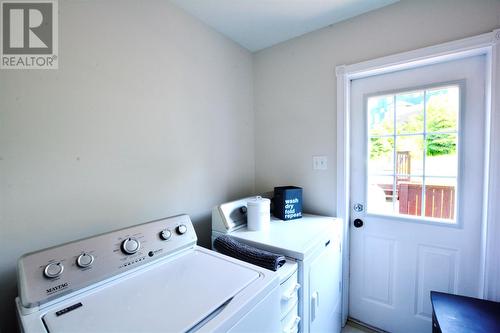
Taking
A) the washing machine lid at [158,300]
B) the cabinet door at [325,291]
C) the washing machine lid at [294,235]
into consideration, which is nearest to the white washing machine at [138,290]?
the washing machine lid at [158,300]

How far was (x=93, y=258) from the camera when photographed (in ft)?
2.83

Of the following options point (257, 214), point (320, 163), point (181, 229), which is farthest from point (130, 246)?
point (320, 163)

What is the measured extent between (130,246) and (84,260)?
0.54 feet

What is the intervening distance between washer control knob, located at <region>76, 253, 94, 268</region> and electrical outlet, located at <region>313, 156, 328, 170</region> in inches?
63.2

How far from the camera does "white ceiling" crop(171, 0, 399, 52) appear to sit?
150 cm

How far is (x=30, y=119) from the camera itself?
96 cm

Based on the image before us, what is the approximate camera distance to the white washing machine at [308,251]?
46.2 inches

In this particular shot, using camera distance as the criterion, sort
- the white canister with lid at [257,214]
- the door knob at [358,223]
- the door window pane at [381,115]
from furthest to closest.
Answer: the door knob at [358,223]
the door window pane at [381,115]
the white canister with lid at [257,214]

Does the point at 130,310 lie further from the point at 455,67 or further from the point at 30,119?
the point at 455,67

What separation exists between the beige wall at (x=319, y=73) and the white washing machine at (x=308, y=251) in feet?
1.15

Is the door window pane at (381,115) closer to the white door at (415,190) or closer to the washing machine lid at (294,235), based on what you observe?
the white door at (415,190)

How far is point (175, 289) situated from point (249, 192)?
1.40 meters

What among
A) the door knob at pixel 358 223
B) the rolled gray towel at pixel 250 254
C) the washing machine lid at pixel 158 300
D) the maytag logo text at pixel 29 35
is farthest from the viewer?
the door knob at pixel 358 223

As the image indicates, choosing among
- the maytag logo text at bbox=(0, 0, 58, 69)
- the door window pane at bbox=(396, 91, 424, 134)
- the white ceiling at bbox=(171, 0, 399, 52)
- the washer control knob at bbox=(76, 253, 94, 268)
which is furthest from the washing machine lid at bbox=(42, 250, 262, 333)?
the white ceiling at bbox=(171, 0, 399, 52)
